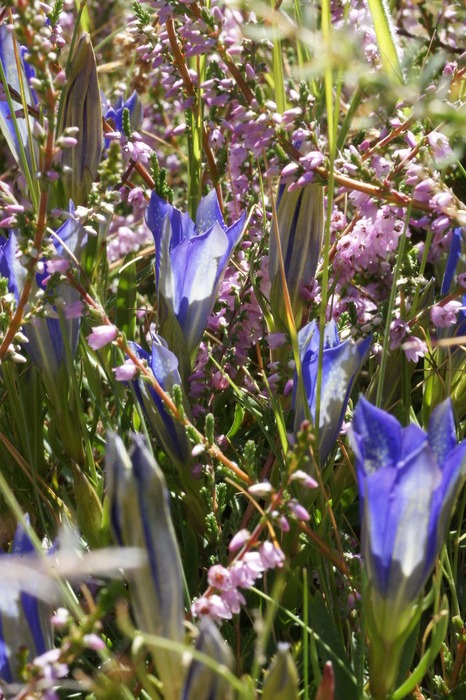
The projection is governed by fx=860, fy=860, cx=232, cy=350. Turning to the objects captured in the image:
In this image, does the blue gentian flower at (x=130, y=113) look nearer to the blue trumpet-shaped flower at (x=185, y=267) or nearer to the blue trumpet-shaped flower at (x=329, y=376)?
the blue trumpet-shaped flower at (x=185, y=267)

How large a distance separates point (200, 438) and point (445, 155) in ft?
1.17

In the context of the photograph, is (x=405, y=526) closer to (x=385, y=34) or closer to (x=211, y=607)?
(x=211, y=607)

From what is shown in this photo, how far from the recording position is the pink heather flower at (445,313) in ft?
2.67

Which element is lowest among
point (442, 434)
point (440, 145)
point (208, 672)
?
point (208, 672)

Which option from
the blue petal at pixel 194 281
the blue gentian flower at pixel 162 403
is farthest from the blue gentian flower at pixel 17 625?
the blue petal at pixel 194 281

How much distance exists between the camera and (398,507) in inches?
23.1

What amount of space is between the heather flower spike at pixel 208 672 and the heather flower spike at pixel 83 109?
0.58m

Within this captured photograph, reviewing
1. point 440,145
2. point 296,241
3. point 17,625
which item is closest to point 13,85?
point 296,241

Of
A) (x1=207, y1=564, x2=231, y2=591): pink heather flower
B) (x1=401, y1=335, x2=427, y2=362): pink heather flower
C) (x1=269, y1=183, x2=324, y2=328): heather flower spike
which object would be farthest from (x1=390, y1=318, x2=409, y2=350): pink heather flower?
(x1=207, y1=564, x2=231, y2=591): pink heather flower

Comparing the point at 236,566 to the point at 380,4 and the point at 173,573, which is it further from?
the point at 380,4

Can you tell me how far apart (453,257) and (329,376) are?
0.68 feet

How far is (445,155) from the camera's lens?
2.64ft

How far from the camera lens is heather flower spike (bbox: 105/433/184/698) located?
0.55 m

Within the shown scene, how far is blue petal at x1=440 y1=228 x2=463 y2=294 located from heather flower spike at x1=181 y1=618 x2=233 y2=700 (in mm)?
476
